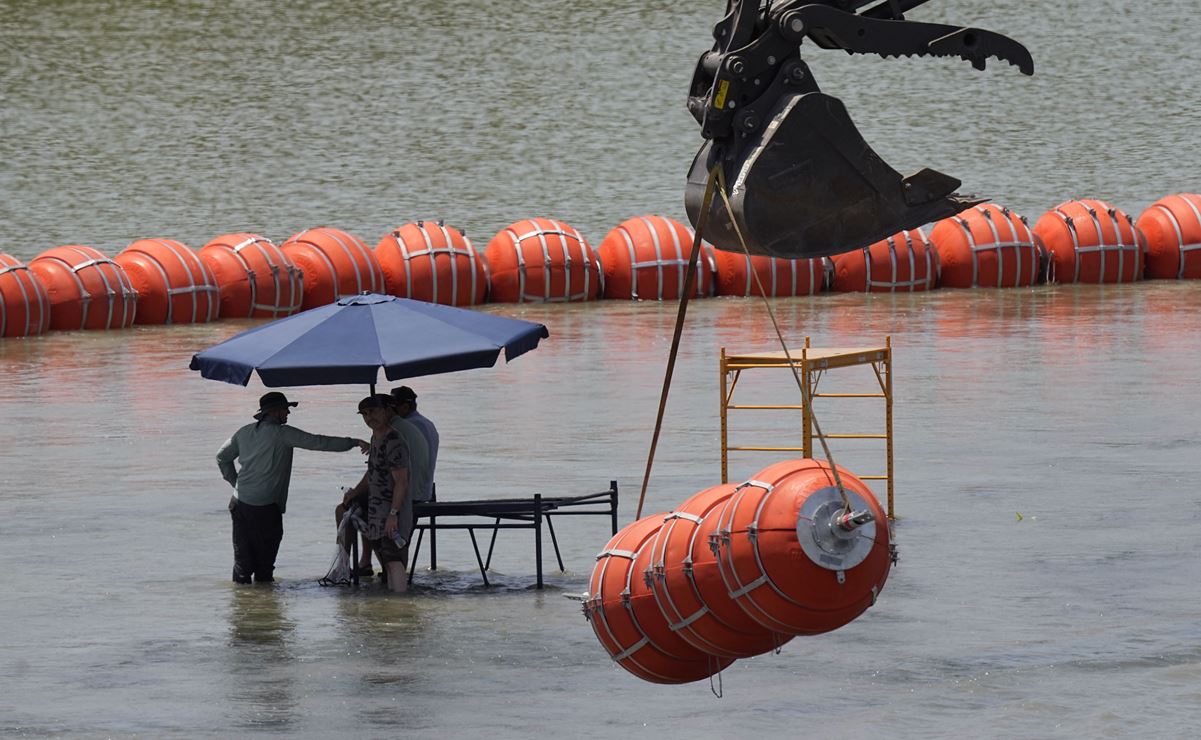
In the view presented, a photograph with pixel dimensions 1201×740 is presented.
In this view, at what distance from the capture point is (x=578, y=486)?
18953 mm

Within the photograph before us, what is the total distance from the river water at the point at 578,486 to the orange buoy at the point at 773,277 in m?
0.71

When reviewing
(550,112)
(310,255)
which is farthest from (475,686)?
(550,112)

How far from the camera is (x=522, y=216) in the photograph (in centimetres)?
5653

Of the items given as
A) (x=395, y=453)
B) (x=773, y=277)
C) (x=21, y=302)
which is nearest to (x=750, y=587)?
(x=395, y=453)

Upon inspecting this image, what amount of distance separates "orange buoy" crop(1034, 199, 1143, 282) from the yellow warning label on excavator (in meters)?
31.0

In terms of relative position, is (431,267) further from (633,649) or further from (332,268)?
(633,649)

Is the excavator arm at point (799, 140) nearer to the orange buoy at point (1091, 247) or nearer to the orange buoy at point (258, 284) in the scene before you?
the orange buoy at point (258, 284)

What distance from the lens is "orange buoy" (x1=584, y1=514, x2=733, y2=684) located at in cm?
998

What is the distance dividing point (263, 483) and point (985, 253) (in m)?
25.5

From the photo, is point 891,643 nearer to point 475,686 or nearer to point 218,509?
point 475,686

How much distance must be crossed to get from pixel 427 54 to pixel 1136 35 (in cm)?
2167

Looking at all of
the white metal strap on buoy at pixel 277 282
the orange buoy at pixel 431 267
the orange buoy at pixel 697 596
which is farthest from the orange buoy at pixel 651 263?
the orange buoy at pixel 697 596

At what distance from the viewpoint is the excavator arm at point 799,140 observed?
9766 mm

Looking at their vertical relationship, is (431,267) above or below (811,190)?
below
